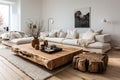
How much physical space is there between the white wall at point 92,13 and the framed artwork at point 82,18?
0.59ft

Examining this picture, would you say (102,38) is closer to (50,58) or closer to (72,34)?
(72,34)

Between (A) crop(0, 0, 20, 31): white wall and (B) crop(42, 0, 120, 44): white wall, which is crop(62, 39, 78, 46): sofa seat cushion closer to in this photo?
(B) crop(42, 0, 120, 44): white wall

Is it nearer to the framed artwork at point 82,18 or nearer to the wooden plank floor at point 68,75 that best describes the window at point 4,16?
the framed artwork at point 82,18

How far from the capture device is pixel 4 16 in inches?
271

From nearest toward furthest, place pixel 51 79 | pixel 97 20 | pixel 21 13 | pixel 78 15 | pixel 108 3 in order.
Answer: pixel 51 79, pixel 108 3, pixel 97 20, pixel 78 15, pixel 21 13

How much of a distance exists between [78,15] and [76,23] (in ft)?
1.32

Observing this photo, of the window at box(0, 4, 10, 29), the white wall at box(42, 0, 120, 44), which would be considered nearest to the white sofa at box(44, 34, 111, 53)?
the white wall at box(42, 0, 120, 44)

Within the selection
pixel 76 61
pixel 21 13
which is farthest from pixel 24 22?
pixel 76 61

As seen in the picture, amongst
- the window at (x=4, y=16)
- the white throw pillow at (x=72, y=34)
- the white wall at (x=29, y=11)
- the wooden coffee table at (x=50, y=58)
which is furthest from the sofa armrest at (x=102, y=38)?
the window at (x=4, y=16)

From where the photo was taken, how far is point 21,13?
6773mm

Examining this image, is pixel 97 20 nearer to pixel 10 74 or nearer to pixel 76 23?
pixel 76 23

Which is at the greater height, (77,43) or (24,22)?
(24,22)

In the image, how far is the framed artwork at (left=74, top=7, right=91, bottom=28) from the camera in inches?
206

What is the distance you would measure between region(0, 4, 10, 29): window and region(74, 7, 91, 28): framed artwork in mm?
4229
